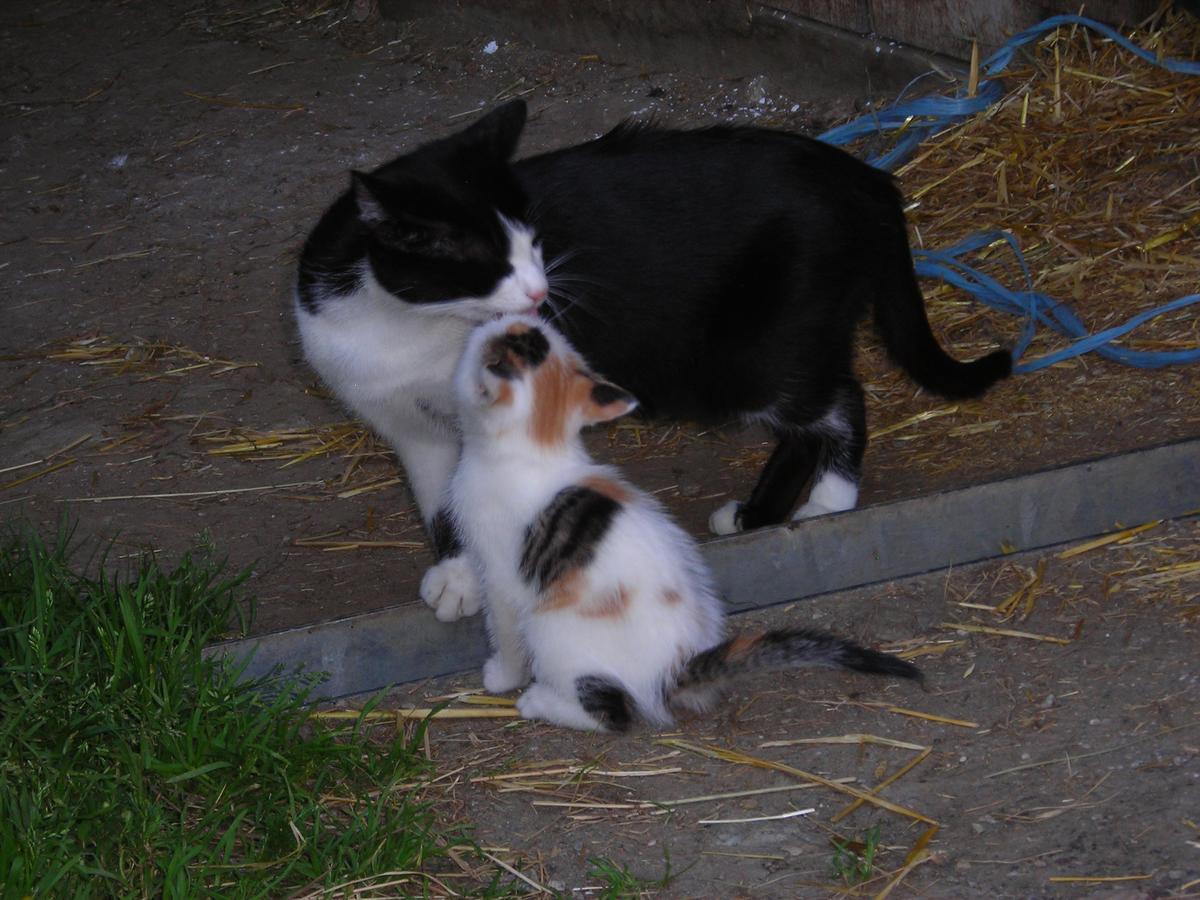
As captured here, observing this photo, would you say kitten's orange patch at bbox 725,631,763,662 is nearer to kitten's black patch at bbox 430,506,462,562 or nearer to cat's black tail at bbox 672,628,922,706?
cat's black tail at bbox 672,628,922,706

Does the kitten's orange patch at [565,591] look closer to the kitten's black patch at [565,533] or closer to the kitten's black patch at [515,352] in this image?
the kitten's black patch at [565,533]

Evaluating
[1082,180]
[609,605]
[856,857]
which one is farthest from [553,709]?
[1082,180]

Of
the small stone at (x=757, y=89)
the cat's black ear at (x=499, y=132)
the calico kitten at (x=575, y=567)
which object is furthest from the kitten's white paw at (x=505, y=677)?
the small stone at (x=757, y=89)

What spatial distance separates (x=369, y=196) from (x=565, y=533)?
0.86m

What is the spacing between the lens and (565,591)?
2787 mm

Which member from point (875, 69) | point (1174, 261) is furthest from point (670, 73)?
point (1174, 261)

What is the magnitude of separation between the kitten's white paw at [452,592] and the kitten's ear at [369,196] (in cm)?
82

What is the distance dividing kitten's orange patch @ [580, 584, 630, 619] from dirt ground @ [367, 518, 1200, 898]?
26 cm

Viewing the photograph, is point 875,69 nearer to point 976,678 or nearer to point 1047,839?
point 976,678

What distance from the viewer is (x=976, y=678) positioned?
2836mm

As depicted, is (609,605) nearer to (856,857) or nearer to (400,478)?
(856,857)

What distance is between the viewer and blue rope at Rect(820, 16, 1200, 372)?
12.9 feet

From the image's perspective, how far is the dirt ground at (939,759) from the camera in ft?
7.70

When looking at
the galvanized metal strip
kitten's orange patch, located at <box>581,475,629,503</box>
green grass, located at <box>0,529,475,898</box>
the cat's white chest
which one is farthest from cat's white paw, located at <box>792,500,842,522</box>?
green grass, located at <box>0,529,475,898</box>
